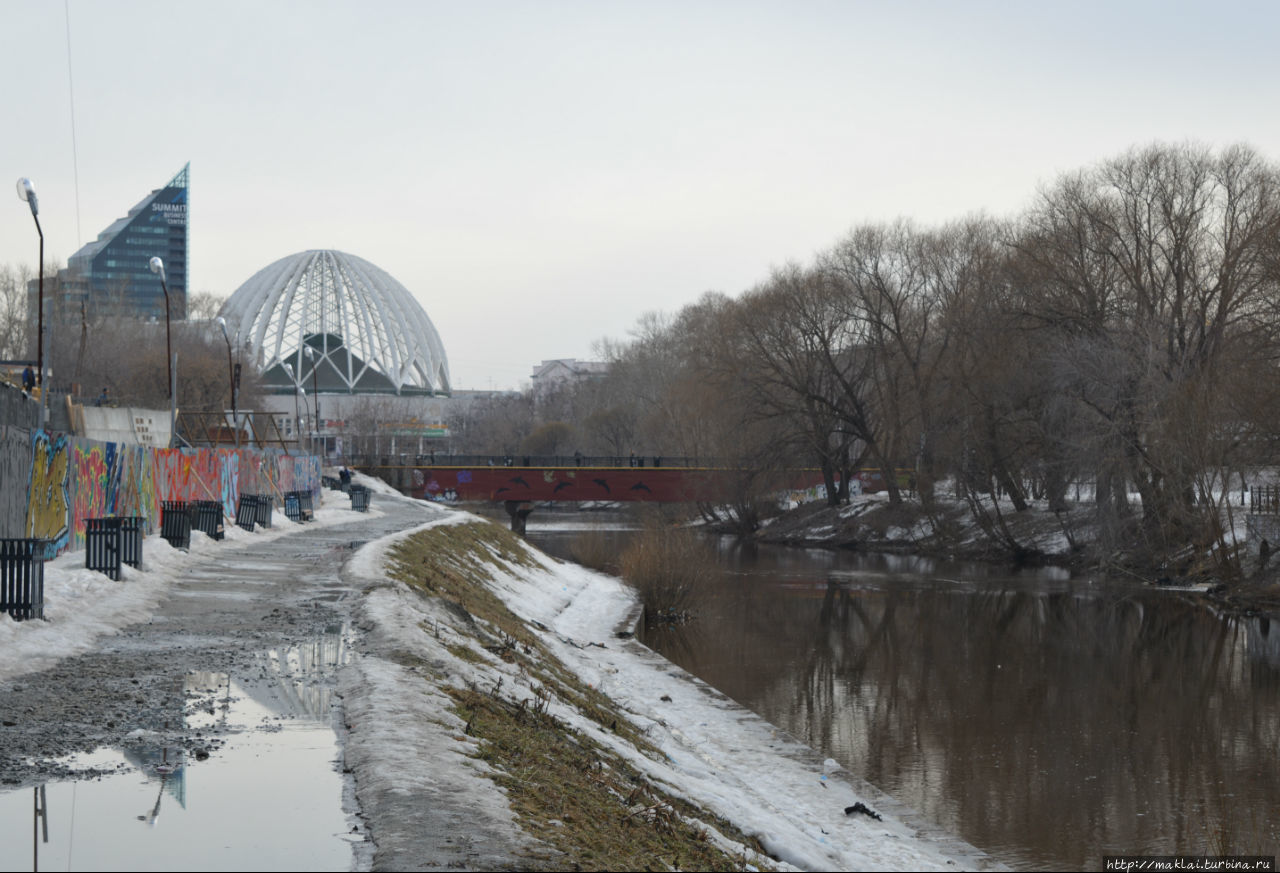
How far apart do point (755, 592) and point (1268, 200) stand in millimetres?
19988

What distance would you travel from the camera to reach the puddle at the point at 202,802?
6.75 meters

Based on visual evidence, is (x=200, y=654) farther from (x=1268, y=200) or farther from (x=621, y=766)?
(x=1268, y=200)

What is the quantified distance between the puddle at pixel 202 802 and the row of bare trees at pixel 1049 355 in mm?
30152

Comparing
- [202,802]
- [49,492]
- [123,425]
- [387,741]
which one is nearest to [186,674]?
[387,741]

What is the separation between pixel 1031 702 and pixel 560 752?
1219cm

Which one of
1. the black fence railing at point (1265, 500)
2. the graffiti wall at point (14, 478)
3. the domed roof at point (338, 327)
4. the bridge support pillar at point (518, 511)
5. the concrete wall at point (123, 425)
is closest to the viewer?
the graffiti wall at point (14, 478)

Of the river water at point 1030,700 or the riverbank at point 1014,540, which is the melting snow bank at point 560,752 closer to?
the river water at point 1030,700

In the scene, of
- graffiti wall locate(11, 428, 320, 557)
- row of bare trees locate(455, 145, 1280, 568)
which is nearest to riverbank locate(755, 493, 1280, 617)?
row of bare trees locate(455, 145, 1280, 568)

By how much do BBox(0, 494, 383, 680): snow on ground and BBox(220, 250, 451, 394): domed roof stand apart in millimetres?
131114

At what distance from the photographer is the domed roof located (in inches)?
6122

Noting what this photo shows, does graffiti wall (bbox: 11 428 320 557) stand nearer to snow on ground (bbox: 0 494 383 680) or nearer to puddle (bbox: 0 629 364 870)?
snow on ground (bbox: 0 494 383 680)

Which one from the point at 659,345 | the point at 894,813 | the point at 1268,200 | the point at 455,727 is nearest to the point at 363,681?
the point at 455,727

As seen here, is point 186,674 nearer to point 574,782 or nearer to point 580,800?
point 574,782

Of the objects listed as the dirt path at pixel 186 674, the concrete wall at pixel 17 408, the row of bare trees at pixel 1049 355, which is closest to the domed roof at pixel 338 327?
the row of bare trees at pixel 1049 355
